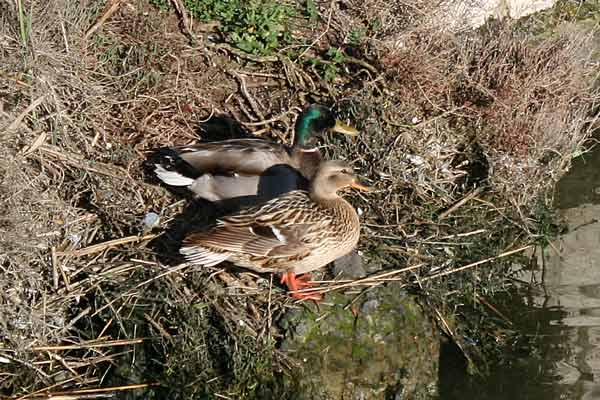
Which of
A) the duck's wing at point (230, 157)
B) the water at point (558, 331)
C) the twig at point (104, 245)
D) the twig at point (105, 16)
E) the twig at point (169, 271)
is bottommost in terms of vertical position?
the water at point (558, 331)

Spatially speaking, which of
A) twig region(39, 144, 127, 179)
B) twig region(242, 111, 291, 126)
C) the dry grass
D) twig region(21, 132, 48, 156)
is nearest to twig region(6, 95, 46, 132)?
the dry grass

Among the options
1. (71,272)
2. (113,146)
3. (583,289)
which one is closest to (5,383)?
(71,272)

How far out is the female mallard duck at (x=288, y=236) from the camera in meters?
4.98

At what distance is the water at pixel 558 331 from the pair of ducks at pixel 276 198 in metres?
0.91

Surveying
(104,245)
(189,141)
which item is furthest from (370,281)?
(189,141)

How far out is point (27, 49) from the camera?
5500 mm

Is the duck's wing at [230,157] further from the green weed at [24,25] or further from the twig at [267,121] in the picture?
the green weed at [24,25]

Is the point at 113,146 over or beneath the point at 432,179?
over

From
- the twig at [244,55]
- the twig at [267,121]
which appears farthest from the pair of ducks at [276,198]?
the twig at [244,55]

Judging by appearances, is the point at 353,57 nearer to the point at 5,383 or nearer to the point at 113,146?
the point at 113,146

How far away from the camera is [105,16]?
661cm

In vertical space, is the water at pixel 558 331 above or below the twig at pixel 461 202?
below

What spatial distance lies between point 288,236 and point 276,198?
0.32 metres

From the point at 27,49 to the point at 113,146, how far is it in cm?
80
